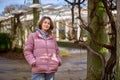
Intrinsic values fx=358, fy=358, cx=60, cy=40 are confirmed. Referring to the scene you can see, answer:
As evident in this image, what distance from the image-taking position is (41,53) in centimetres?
530

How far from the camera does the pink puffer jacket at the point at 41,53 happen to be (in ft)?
17.3

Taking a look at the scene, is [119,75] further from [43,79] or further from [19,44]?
[19,44]

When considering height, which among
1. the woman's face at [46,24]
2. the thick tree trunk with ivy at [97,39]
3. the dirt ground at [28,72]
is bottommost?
the dirt ground at [28,72]

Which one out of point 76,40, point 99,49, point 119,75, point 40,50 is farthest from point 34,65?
point 99,49

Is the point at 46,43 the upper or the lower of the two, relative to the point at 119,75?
upper

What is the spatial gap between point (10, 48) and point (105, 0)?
1674cm

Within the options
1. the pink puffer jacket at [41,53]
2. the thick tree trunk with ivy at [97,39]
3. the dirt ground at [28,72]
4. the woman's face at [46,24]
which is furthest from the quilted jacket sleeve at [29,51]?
the dirt ground at [28,72]

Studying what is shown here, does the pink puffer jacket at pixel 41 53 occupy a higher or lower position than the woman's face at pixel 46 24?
lower

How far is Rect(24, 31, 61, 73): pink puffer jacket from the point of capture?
17.3 feet

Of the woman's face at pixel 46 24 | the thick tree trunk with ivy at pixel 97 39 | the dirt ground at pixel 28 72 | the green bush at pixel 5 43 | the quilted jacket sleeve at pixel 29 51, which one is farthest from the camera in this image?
the green bush at pixel 5 43

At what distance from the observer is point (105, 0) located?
7129 mm

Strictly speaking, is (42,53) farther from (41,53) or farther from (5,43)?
(5,43)

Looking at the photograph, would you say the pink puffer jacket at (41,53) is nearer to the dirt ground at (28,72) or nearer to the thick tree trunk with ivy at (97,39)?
the thick tree trunk with ivy at (97,39)

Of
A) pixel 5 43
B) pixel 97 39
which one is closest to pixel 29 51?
pixel 97 39
